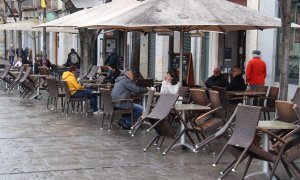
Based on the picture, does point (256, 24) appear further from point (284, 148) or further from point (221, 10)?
point (284, 148)

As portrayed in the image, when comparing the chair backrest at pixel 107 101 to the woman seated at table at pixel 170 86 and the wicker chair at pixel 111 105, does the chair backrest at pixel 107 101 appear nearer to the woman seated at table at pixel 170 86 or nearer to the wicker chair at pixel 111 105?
the wicker chair at pixel 111 105

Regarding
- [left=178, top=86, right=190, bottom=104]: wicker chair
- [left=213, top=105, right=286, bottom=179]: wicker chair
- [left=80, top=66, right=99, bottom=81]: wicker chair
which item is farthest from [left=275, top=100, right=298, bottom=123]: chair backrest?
[left=80, top=66, right=99, bottom=81]: wicker chair

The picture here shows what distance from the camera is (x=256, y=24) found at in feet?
36.0

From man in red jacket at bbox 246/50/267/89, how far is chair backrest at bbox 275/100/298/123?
6354mm

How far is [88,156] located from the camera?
960 centimetres

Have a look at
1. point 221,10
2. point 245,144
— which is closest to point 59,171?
point 245,144

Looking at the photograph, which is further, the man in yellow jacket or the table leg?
the man in yellow jacket

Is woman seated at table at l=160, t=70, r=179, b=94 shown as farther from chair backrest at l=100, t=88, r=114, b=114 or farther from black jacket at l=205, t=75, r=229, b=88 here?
black jacket at l=205, t=75, r=229, b=88

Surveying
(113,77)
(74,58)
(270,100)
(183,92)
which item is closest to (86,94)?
(113,77)

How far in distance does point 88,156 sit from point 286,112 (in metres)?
3.23

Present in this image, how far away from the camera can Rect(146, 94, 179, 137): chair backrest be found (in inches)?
390

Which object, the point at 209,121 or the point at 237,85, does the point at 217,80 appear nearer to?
the point at 237,85

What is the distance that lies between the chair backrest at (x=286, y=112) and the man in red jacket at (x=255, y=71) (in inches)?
250

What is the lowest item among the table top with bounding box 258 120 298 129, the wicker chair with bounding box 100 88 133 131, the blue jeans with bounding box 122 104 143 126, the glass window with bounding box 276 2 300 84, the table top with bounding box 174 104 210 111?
the blue jeans with bounding box 122 104 143 126
